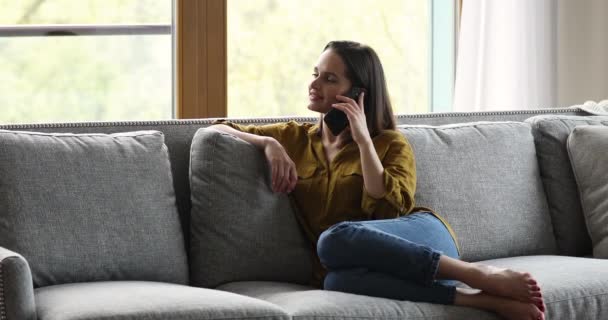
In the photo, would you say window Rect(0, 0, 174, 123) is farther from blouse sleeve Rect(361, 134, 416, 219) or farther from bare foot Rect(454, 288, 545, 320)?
bare foot Rect(454, 288, 545, 320)

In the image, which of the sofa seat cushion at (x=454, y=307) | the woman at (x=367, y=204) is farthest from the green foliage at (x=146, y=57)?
the sofa seat cushion at (x=454, y=307)

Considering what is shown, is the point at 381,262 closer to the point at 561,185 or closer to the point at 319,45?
the point at 561,185

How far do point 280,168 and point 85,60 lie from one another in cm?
135

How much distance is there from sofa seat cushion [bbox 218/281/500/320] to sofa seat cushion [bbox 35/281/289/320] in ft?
0.31

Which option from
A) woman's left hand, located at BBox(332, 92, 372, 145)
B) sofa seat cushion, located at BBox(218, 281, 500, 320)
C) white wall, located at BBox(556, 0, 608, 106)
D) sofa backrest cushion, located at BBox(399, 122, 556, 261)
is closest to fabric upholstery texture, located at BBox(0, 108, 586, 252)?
woman's left hand, located at BBox(332, 92, 372, 145)

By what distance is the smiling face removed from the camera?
281cm

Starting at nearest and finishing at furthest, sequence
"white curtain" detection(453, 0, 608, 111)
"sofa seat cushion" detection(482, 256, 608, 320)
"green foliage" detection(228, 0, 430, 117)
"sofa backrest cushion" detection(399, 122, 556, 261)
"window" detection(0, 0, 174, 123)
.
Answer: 1. "sofa seat cushion" detection(482, 256, 608, 320)
2. "sofa backrest cushion" detection(399, 122, 556, 261)
3. "window" detection(0, 0, 174, 123)
4. "green foliage" detection(228, 0, 430, 117)
5. "white curtain" detection(453, 0, 608, 111)

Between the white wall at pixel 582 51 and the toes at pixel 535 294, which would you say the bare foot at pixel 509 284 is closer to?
the toes at pixel 535 294

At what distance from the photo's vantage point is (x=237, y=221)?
265 centimetres

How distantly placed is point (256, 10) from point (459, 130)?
1.24 metres

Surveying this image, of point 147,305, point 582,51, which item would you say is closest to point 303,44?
point 582,51

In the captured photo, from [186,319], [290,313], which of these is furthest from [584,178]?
[186,319]

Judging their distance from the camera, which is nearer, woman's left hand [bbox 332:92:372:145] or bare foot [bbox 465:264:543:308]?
bare foot [bbox 465:264:543:308]

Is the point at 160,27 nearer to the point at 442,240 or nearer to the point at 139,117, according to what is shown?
the point at 139,117
